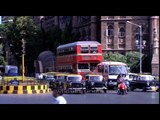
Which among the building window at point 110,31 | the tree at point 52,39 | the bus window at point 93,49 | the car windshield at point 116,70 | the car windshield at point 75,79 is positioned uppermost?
the building window at point 110,31

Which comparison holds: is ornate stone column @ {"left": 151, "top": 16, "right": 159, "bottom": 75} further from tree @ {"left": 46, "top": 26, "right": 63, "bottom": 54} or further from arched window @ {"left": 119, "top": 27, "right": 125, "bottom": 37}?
tree @ {"left": 46, "top": 26, "right": 63, "bottom": 54}

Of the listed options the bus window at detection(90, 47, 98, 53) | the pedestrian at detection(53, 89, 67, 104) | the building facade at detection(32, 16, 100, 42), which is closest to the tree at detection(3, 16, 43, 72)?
the building facade at detection(32, 16, 100, 42)

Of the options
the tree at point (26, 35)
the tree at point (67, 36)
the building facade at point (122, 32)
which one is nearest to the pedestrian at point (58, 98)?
the building facade at point (122, 32)

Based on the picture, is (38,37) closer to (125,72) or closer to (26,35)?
(26,35)

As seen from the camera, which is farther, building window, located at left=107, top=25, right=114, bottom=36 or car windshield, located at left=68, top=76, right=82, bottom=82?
building window, located at left=107, top=25, right=114, bottom=36

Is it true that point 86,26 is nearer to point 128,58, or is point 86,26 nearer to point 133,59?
point 128,58

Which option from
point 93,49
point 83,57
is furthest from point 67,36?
point 83,57

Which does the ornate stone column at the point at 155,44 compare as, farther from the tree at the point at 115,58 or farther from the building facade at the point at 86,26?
the building facade at the point at 86,26

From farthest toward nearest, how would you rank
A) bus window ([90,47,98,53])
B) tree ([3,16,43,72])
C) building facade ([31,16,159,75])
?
tree ([3,16,43,72]), building facade ([31,16,159,75]), bus window ([90,47,98,53])

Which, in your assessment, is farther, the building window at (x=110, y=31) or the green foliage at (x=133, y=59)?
the building window at (x=110, y=31)

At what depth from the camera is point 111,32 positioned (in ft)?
239
